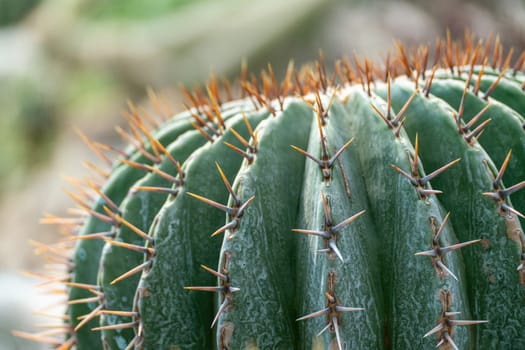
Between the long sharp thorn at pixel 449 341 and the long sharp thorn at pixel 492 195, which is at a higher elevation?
the long sharp thorn at pixel 492 195

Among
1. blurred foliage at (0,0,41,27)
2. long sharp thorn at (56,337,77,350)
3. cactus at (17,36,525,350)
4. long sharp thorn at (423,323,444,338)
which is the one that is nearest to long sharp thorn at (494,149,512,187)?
cactus at (17,36,525,350)

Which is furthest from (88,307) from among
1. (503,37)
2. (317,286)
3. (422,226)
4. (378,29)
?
(378,29)

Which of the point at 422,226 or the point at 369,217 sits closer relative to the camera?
the point at 422,226

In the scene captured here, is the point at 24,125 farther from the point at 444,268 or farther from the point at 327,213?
the point at 444,268

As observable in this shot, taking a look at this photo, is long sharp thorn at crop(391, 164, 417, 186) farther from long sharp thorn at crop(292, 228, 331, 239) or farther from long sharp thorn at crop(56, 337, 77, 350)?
long sharp thorn at crop(56, 337, 77, 350)

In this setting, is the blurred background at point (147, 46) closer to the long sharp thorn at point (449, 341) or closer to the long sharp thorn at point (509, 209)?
the long sharp thorn at point (509, 209)

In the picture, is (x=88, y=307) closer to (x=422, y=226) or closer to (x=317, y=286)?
(x=317, y=286)

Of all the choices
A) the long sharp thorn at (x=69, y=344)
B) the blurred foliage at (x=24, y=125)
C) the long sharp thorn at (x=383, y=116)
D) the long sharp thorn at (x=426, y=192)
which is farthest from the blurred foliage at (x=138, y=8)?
the long sharp thorn at (x=426, y=192)
